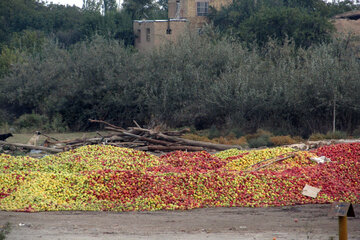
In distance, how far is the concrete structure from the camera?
39.3 metres

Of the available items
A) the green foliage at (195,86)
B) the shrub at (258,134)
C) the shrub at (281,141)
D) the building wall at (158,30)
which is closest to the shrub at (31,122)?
the green foliage at (195,86)

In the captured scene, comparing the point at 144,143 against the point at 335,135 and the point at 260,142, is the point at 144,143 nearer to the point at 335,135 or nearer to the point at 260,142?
the point at 260,142

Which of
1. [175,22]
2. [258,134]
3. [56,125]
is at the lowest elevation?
[56,125]

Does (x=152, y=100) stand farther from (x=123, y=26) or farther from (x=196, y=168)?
(x=123, y=26)

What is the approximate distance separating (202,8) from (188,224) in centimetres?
3598

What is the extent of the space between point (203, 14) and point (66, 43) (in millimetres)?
15346

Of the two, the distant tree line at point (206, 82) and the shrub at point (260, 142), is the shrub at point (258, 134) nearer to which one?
the distant tree line at point (206, 82)

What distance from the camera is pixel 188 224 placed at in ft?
26.9

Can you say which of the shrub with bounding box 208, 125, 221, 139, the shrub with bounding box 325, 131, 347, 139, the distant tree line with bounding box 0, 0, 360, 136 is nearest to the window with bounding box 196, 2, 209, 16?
the distant tree line with bounding box 0, 0, 360, 136

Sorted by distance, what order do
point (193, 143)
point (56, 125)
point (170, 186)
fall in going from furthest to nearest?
1. point (56, 125)
2. point (193, 143)
3. point (170, 186)

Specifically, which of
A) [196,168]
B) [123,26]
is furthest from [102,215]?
[123,26]

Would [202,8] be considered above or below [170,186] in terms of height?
above

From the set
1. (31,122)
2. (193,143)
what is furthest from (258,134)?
(31,122)

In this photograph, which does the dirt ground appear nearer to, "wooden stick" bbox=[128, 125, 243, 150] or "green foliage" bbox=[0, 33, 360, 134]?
"wooden stick" bbox=[128, 125, 243, 150]
